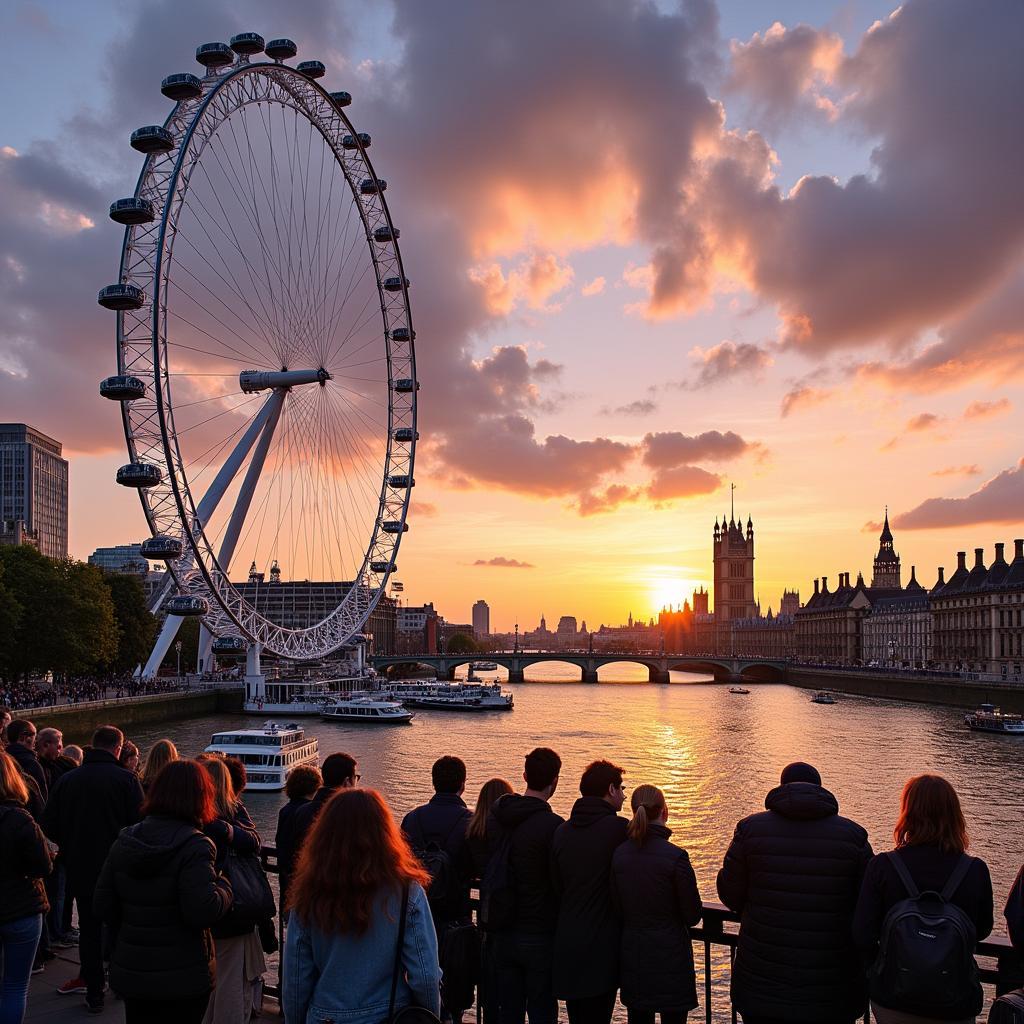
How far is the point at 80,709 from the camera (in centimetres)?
4612

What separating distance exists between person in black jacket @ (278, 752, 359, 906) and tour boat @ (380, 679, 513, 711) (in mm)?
65634

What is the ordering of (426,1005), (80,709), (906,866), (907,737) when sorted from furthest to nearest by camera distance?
(907,737) < (80,709) < (906,866) < (426,1005)

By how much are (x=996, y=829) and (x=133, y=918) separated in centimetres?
2837

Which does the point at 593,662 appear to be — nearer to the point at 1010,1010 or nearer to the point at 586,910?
the point at 586,910

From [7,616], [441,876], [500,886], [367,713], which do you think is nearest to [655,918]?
[500,886]

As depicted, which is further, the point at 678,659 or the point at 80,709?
the point at 678,659

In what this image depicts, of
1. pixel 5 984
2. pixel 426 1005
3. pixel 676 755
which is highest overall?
pixel 426 1005

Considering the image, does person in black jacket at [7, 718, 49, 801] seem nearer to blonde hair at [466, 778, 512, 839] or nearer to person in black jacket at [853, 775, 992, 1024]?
blonde hair at [466, 778, 512, 839]

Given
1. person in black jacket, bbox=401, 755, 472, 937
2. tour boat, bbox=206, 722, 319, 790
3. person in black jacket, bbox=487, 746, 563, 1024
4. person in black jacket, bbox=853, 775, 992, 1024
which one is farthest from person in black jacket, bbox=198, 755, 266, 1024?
tour boat, bbox=206, 722, 319, 790

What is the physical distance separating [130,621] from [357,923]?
67.5m

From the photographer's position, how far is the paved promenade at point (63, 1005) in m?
6.15

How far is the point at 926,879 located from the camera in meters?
4.14

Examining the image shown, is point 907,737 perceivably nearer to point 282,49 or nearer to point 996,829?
point 996,829

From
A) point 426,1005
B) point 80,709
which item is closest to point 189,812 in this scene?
point 426,1005
